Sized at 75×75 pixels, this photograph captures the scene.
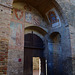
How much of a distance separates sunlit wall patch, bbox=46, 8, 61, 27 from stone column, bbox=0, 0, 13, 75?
3331mm

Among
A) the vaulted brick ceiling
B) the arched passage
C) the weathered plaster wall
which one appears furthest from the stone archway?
the vaulted brick ceiling

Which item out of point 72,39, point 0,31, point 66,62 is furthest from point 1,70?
point 72,39

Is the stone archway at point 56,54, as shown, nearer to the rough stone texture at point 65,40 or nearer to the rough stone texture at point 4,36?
the rough stone texture at point 65,40

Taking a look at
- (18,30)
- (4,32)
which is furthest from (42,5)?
(4,32)

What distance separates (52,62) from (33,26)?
2901 millimetres

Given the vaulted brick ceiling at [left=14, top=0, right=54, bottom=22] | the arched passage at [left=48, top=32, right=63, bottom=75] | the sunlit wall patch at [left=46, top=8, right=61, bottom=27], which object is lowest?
the arched passage at [left=48, top=32, right=63, bottom=75]

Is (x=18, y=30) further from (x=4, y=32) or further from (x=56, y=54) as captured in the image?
(x=56, y=54)

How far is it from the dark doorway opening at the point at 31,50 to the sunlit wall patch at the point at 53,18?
1.55m

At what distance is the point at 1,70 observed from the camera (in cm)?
379

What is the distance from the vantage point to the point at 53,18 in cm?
744

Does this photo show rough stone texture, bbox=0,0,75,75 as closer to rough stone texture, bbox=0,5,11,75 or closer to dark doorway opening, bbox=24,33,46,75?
rough stone texture, bbox=0,5,11,75

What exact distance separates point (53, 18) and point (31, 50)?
2.73 metres

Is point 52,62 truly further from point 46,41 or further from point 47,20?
point 47,20

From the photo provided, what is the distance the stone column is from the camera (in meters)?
3.89
